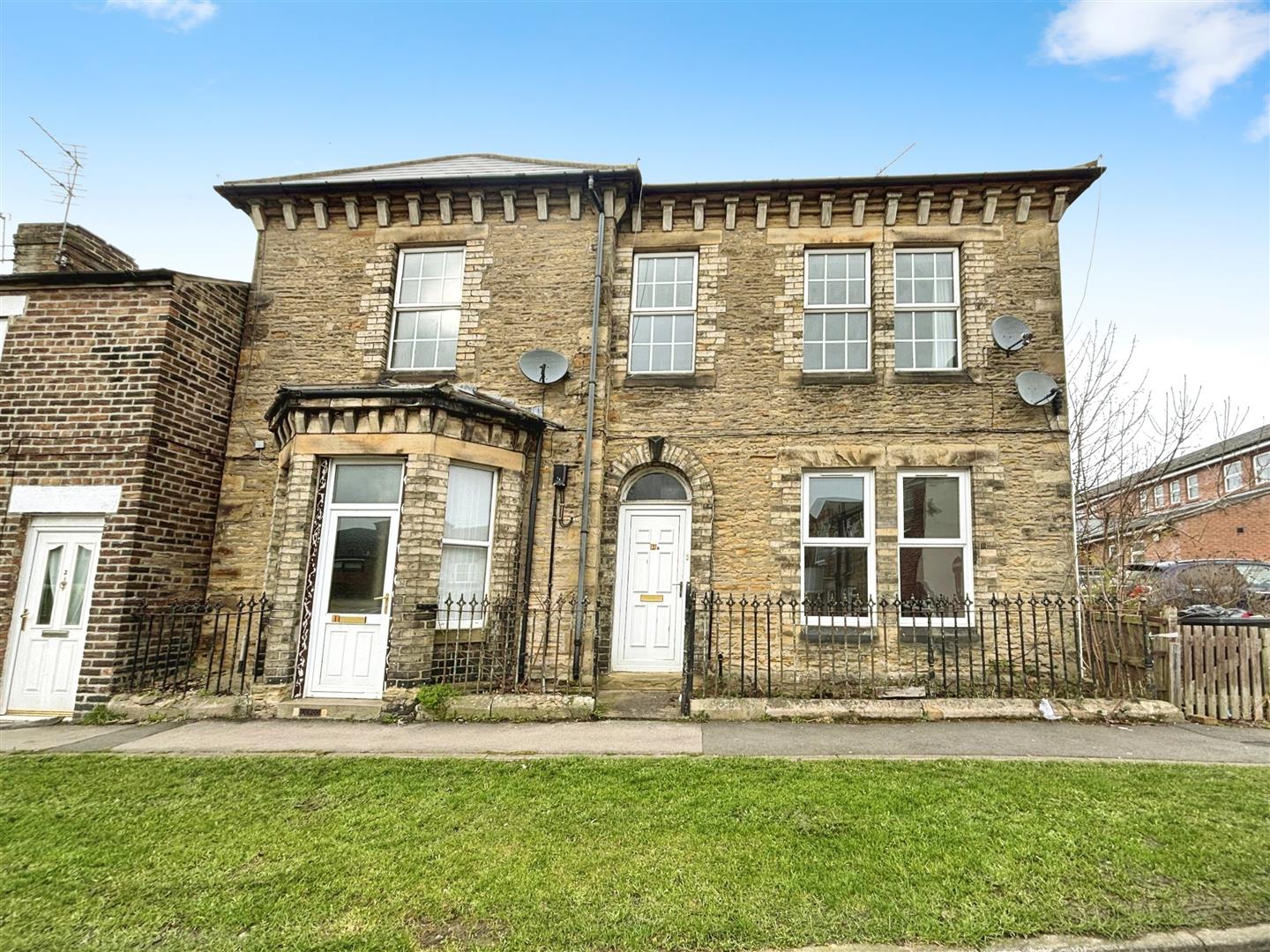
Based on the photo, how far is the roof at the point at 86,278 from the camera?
850 cm

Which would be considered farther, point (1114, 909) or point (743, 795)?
point (743, 795)

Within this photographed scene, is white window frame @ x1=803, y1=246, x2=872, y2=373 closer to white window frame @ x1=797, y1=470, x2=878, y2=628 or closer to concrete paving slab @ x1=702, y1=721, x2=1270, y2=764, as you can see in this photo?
white window frame @ x1=797, y1=470, x2=878, y2=628

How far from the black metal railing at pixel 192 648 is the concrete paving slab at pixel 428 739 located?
1008 millimetres

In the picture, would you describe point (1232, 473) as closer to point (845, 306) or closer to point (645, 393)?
point (845, 306)

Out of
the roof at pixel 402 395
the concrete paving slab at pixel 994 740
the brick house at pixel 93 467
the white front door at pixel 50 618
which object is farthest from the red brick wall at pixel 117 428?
the concrete paving slab at pixel 994 740

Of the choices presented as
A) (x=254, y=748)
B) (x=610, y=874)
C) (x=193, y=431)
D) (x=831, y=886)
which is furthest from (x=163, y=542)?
(x=831, y=886)

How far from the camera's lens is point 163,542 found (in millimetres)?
8344

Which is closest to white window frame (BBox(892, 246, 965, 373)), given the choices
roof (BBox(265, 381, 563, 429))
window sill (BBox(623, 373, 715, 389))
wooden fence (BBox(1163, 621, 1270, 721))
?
window sill (BBox(623, 373, 715, 389))

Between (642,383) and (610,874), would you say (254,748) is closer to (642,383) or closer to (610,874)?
(610,874)

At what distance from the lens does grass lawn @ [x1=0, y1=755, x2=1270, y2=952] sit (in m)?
3.04

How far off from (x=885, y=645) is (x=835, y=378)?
377cm

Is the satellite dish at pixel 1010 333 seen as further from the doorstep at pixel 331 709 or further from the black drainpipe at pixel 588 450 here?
the doorstep at pixel 331 709

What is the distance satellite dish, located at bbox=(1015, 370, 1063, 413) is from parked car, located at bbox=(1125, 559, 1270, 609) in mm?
5986

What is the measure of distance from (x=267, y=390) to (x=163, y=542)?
8.40 ft
